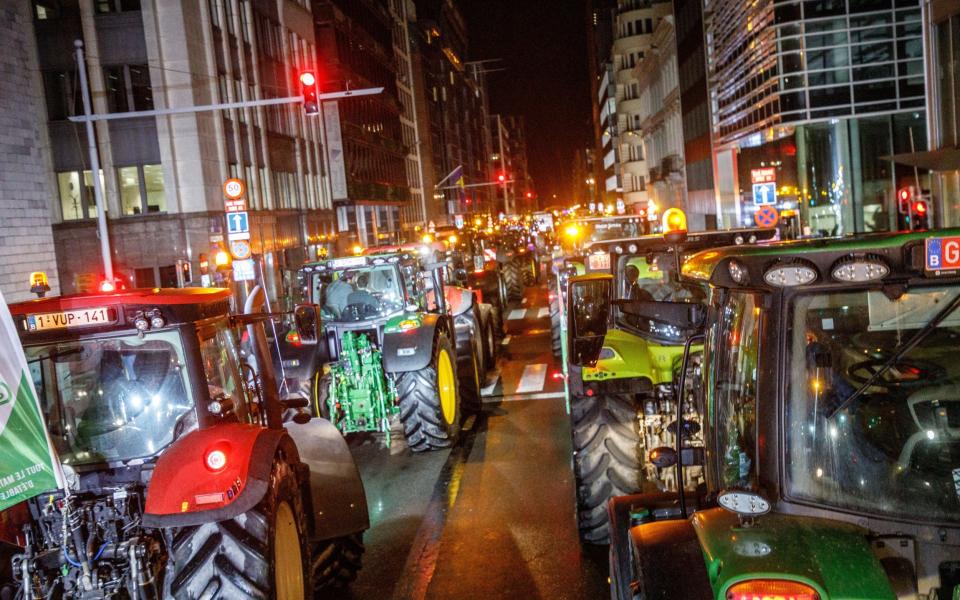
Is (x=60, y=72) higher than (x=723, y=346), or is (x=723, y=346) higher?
(x=60, y=72)

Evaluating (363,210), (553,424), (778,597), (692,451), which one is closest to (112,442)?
(692,451)

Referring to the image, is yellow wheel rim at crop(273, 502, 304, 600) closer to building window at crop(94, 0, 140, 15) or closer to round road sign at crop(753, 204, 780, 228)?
round road sign at crop(753, 204, 780, 228)

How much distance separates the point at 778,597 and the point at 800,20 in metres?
29.9

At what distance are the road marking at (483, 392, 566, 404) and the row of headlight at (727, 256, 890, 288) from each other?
10316 mm

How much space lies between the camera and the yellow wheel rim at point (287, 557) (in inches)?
178

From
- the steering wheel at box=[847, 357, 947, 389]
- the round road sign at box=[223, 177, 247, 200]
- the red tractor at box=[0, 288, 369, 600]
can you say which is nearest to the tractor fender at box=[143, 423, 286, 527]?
the red tractor at box=[0, 288, 369, 600]

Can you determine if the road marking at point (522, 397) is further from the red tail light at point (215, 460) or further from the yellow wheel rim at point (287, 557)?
the red tail light at point (215, 460)

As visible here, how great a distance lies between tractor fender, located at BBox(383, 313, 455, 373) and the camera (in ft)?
32.5

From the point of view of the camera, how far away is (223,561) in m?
4.12

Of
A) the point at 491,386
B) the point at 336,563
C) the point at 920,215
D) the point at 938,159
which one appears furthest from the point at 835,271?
the point at 920,215

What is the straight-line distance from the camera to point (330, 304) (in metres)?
11.3

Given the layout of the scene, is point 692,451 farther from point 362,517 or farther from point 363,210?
point 363,210

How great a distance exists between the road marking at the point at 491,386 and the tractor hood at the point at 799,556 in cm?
1086

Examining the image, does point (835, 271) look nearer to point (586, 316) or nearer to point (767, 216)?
point (586, 316)
